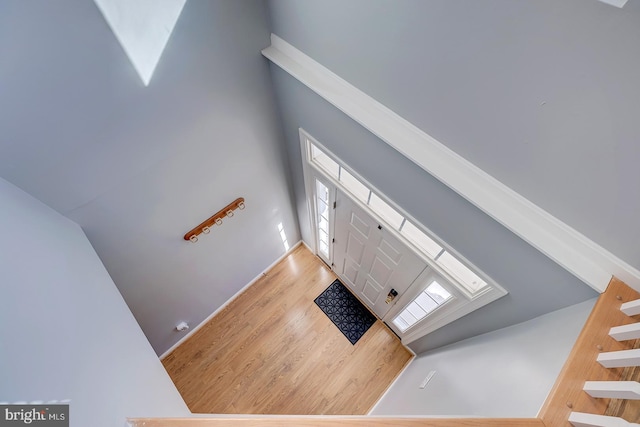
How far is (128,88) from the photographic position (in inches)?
57.5

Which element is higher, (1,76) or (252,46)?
(1,76)

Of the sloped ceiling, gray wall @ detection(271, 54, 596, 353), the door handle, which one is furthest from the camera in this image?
the door handle

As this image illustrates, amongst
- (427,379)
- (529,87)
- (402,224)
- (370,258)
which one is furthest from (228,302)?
(529,87)

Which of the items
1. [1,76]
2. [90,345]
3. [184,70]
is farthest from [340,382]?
[1,76]

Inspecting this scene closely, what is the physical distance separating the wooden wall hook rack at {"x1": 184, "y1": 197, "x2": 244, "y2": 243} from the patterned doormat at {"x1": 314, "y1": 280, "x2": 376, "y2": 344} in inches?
61.7

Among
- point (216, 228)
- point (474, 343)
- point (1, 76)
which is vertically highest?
point (216, 228)

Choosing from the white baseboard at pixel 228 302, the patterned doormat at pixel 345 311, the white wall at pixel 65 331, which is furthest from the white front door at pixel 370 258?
the white wall at pixel 65 331

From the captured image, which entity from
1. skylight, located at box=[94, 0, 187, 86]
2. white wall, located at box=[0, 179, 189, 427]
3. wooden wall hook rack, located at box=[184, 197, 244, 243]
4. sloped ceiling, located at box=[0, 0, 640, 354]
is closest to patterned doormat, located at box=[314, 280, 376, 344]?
sloped ceiling, located at box=[0, 0, 640, 354]

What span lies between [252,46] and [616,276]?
205cm

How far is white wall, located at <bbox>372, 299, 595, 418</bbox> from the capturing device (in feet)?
3.75

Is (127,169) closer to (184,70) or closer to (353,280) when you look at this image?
(184,70)

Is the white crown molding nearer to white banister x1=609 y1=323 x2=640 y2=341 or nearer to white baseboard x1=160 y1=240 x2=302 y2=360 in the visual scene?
white banister x1=609 y1=323 x2=640 y2=341

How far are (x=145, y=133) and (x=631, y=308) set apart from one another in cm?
222

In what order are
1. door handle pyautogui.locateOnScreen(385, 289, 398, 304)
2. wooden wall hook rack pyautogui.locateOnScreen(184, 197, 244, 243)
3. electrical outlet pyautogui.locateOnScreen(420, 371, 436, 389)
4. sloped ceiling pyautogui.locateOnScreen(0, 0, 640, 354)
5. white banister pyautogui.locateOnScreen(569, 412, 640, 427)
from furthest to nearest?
door handle pyautogui.locateOnScreen(385, 289, 398, 304) < wooden wall hook rack pyautogui.locateOnScreen(184, 197, 244, 243) < electrical outlet pyautogui.locateOnScreen(420, 371, 436, 389) < sloped ceiling pyautogui.locateOnScreen(0, 0, 640, 354) < white banister pyautogui.locateOnScreen(569, 412, 640, 427)
